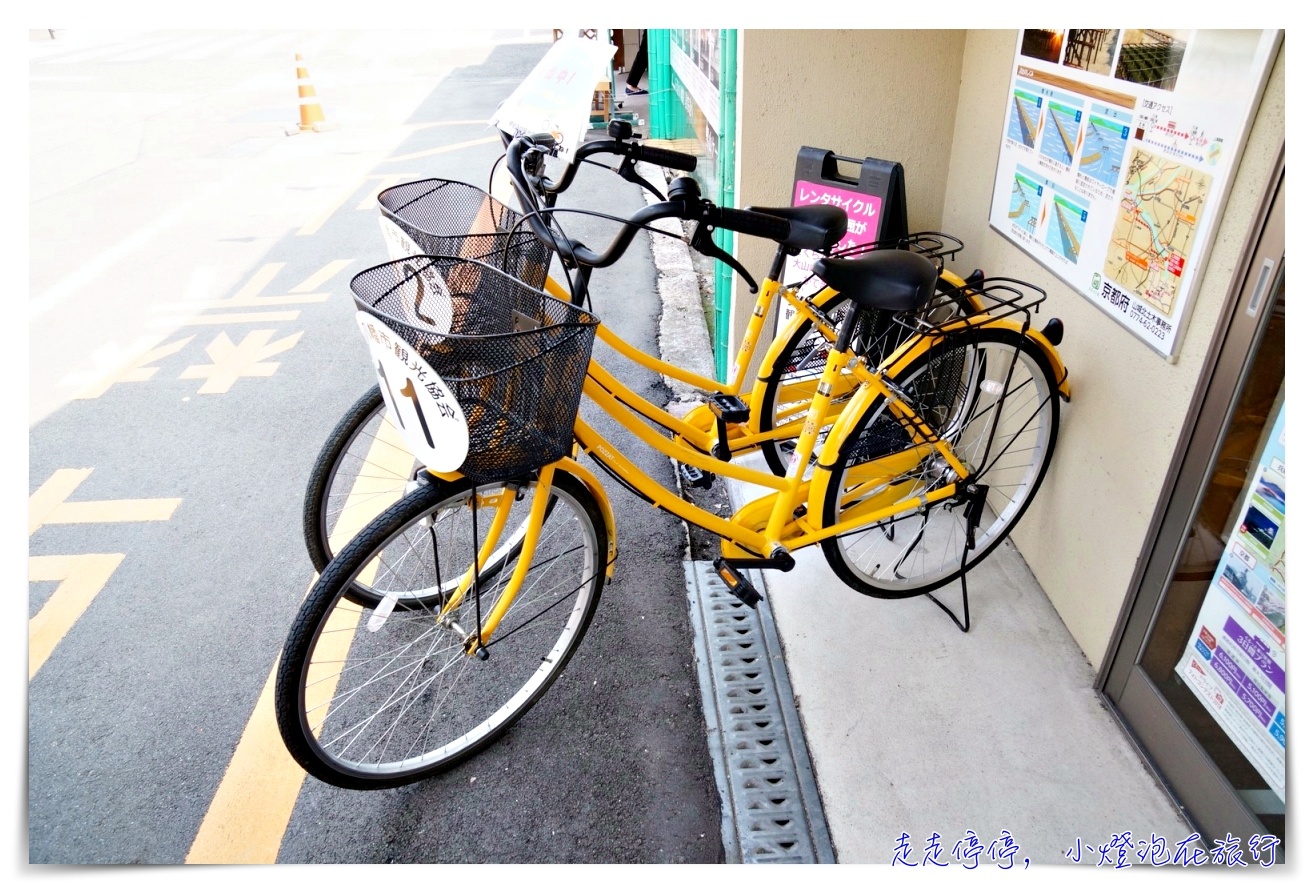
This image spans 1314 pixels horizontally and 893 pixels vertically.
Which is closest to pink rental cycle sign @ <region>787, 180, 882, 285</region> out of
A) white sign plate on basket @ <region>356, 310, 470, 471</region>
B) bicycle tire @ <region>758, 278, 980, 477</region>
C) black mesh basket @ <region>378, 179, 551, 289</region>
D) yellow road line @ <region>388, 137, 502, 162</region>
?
bicycle tire @ <region>758, 278, 980, 477</region>

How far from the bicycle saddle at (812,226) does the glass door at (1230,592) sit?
94 centimetres

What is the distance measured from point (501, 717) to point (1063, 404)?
6.65ft

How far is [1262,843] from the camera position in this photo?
5.98 ft

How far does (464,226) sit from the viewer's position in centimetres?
259

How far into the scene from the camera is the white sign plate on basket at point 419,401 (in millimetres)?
1668

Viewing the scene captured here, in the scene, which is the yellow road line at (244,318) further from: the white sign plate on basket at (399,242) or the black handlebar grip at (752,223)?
the black handlebar grip at (752,223)

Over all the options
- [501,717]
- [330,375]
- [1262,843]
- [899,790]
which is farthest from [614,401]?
[330,375]

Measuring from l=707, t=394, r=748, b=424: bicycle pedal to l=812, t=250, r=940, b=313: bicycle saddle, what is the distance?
31.4 inches

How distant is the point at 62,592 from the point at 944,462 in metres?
3.23

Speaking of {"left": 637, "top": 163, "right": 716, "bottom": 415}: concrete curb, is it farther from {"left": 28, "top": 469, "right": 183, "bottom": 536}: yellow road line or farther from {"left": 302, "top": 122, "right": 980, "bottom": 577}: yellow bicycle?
{"left": 28, "top": 469, "right": 183, "bottom": 536}: yellow road line

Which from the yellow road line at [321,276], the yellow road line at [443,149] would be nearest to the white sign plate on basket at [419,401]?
the yellow road line at [321,276]

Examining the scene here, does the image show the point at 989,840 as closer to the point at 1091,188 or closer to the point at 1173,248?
the point at 1173,248

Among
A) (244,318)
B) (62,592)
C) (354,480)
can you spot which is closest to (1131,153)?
(354,480)

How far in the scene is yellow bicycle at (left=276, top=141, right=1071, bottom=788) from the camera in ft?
6.07
